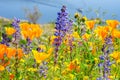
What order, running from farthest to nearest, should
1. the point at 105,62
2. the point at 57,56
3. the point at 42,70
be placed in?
the point at 57,56
the point at 105,62
the point at 42,70

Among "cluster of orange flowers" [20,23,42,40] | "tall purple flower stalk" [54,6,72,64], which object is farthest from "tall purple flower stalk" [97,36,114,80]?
"cluster of orange flowers" [20,23,42,40]

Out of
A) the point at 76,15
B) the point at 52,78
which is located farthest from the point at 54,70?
the point at 76,15

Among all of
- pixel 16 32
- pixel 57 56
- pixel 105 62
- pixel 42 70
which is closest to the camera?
pixel 42 70

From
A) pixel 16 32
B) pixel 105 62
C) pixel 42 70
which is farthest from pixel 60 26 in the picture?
pixel 42 70

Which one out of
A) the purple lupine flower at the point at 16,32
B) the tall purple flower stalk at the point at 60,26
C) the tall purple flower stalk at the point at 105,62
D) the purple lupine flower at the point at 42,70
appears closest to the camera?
the purple lupine flower at the point at 42,70

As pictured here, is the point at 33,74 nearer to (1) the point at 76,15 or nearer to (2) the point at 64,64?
(2) the point at 64,64

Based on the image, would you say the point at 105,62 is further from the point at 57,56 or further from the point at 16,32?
the point at 16,32

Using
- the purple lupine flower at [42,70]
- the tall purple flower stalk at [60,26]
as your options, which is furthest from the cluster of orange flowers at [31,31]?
the tall purple flower stalk at [60,26]

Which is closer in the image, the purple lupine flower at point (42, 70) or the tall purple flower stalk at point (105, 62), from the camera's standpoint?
the purple lupine flower at point (42, 70)

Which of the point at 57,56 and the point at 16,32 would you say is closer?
the point at 57,56

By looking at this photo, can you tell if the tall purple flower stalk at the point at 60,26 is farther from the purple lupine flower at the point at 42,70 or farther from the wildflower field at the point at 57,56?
the purple lupine flower at the point at 42,70

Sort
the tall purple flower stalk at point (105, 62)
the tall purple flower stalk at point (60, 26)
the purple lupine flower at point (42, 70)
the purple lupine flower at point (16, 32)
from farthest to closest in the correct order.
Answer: the purple lupine flower at point (16, 32), the tall purple flower stalk at point (60, 26), the tall purple flower stalk at point (105, 62), the purple lupine flower at point (42, 70)

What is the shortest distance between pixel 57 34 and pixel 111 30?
0.51m

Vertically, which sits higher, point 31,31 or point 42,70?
point 31,31
